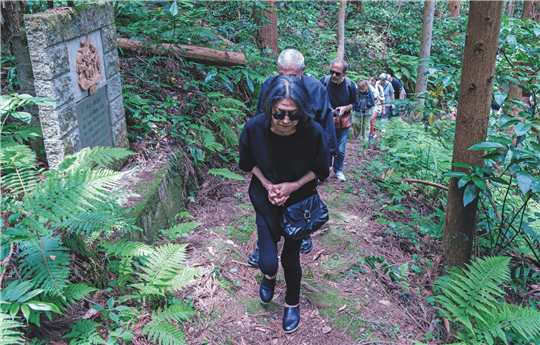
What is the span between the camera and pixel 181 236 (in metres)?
4.27

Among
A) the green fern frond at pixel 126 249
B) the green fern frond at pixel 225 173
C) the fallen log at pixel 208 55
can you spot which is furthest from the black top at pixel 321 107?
the fallen log at pixel 208 55

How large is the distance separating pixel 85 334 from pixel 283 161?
5.97ft

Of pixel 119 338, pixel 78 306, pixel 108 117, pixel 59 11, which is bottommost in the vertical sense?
pixel 119 338

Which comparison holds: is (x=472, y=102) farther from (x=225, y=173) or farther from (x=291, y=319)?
(x=225, y=173)

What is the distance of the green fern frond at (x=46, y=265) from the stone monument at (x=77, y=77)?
1.63 meters

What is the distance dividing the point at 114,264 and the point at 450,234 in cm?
317

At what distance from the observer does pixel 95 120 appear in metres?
4.46

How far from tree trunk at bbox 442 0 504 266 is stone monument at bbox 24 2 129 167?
3.88 meters

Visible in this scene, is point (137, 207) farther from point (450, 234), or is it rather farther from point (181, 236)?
point (450, 234)

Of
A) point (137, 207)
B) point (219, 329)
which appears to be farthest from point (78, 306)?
point (137, 207)

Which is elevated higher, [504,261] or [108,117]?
[108,117]

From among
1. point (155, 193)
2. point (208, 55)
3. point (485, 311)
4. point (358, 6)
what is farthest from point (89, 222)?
point (358, 6)

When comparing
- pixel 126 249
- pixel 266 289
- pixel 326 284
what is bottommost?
pixel 326 284

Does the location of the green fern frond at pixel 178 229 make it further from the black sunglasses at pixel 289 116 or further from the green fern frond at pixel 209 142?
the black sunglasses at pixel 289 116
